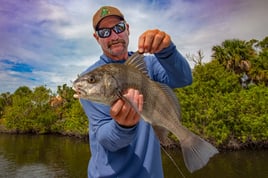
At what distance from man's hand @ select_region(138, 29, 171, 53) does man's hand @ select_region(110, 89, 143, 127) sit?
37 centimetres

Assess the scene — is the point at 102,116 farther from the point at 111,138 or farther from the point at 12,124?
the point at 12,124

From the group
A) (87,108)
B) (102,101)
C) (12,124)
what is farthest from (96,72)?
(12,124)

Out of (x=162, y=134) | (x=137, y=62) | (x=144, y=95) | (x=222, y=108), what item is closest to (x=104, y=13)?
(x=137, y=62)

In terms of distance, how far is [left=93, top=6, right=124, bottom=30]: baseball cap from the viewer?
2807 mm

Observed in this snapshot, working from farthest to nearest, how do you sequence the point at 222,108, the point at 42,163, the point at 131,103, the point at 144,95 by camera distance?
the point at 42,163
the point at 222,108
the point at 144,95
the point at 131,103

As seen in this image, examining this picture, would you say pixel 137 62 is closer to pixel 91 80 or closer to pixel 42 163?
pixel 91 80

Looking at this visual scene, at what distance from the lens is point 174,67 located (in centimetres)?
251

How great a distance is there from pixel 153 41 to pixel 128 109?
58 cm

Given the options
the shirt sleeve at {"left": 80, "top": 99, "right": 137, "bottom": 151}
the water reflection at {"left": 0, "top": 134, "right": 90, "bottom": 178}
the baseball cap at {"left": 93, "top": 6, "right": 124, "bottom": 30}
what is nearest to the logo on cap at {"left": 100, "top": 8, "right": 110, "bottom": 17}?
the baseball cap at {"left": 93, "top": 6, "right": 124, "bottom": 30}

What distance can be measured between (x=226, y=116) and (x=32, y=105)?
4860 cm

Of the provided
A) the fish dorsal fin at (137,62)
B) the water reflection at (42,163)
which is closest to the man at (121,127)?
the fish dorsal fin at (137,62)

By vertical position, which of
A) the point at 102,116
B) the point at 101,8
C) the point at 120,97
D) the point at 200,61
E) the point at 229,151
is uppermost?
the point at 200,61

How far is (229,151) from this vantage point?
94.0 feet

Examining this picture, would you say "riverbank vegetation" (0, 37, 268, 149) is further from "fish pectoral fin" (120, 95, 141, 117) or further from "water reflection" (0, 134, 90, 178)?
"fish pectoral fin" (120, 95, 141, 117)
